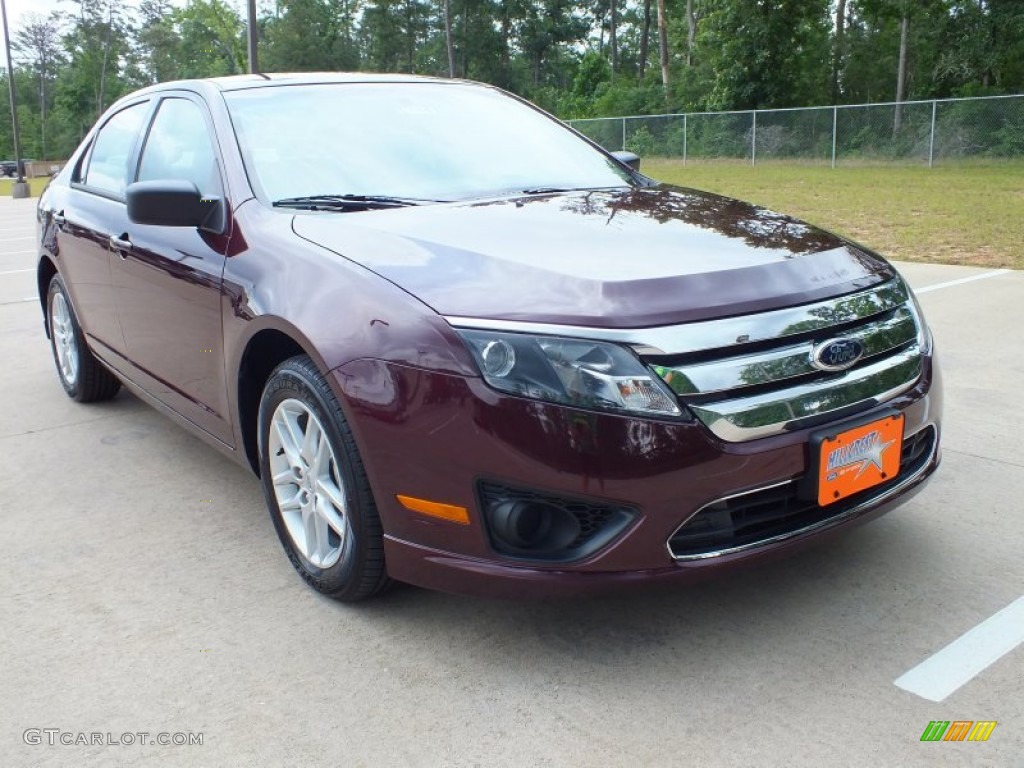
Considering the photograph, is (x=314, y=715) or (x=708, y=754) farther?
(x=314, y=715)

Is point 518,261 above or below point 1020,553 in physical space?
above

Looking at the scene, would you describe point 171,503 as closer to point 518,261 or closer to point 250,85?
point 250,85

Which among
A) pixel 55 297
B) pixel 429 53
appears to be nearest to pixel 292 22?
pixel 429 53

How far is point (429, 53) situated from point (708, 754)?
61190 millimetres

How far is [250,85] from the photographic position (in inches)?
144

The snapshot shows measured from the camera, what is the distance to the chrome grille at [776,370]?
2.20 metres

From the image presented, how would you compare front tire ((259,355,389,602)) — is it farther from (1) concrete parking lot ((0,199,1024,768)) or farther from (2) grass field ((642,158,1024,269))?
(2) grass field ((642,158,1024,269))

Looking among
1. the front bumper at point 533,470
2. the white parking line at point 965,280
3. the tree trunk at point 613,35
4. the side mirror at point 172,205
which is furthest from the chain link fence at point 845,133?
the tree trunk at point 613,35

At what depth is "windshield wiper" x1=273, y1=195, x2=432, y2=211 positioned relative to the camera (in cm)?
307

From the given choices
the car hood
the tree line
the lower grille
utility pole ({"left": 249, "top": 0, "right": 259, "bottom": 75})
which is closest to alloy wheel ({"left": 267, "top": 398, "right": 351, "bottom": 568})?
the car hood

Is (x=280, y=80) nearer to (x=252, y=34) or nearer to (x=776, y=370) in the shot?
(x=776, y=370)

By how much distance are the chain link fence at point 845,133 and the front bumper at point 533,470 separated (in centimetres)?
2253

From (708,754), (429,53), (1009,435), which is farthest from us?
(429,53)

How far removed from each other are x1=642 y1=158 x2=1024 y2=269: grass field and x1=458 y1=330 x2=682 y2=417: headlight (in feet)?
24.8
